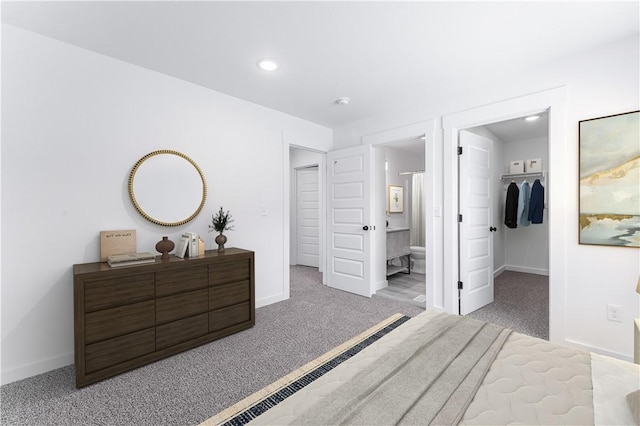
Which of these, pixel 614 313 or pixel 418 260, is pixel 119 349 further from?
pixel 418 260

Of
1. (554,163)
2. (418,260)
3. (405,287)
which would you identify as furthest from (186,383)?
(418,260)

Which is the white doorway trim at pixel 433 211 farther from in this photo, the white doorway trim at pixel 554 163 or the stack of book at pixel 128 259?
the stack of book at pixel 128 259

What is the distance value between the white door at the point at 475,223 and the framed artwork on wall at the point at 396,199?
2.09 m

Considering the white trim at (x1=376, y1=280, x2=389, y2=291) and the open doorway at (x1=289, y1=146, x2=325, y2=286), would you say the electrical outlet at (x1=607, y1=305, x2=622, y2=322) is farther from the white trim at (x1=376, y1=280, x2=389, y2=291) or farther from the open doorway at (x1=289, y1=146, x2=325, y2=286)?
the open doorway at (x1=289, y1=146, x2=325, y2=286)

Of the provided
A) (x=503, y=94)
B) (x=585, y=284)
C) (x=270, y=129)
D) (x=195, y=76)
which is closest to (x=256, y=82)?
(x=195, y=76)

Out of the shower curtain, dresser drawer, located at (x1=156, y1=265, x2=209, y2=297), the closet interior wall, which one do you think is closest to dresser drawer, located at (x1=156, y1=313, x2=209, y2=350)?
dresser drawer, located at (x1=156, y1=265, x2=209, y2=297)

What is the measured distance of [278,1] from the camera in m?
1.75

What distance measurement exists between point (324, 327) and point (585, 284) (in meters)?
2.27

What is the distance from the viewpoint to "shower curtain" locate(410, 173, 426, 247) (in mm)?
5762

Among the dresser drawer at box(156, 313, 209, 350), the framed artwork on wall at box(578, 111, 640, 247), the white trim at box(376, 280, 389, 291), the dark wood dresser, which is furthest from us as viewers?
the white trim at box(376, 280, 389, 291)

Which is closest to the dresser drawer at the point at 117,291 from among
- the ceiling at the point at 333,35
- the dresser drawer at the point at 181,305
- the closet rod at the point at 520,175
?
the dresser drawer at the point at 181,305

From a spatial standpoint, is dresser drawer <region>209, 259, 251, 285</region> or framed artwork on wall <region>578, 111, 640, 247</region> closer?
framed artwork on wall <region>578, 111, 640, 247</region>

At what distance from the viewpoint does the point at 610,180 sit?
2178mm

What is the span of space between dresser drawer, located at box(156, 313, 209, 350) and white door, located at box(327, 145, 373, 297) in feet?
6.84
